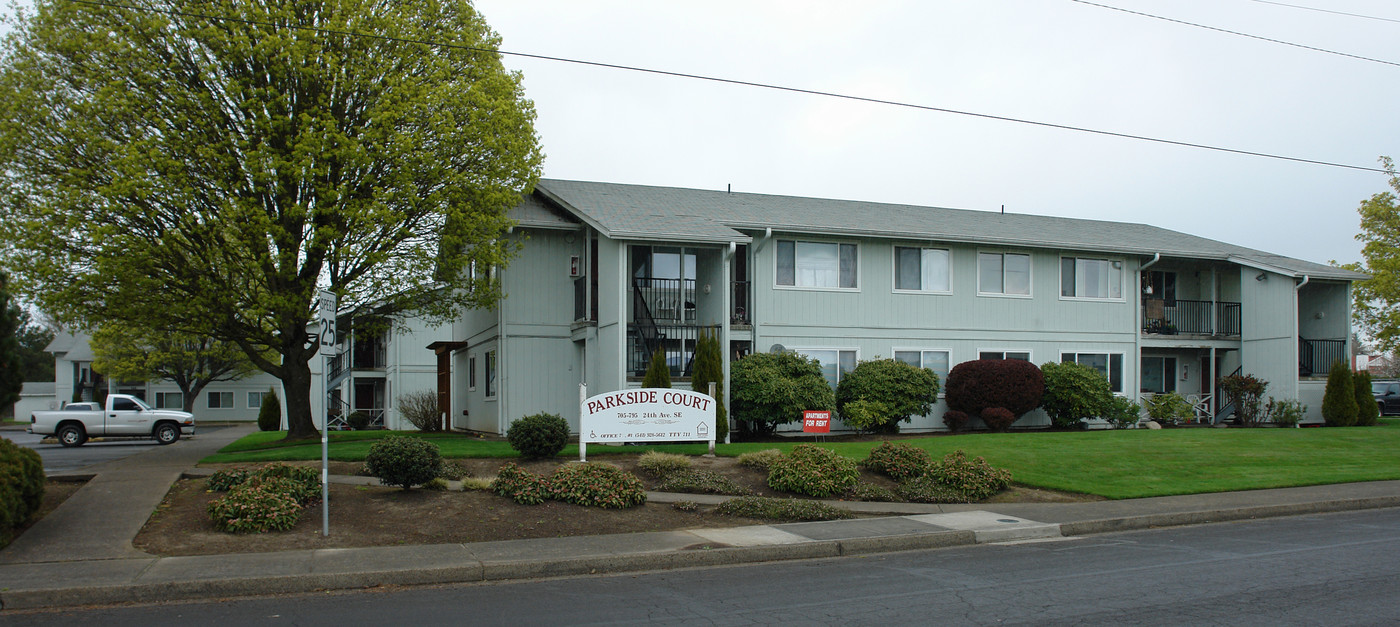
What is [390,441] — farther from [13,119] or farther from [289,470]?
[13,119]

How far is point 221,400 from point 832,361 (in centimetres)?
4527

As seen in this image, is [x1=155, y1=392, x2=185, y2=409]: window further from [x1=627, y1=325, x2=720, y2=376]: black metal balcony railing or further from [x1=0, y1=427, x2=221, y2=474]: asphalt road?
[x1=627, y1=325, x2=720, y2=376]: black metal balcony railing

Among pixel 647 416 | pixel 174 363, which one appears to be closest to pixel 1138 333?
pixel 647 416

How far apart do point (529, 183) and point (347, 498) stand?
36.1ft

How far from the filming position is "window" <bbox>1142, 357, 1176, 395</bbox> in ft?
93.1

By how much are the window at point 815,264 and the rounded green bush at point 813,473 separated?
9.22 m

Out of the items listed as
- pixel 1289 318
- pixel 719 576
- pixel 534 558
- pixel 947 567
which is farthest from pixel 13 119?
pixel 1289 318

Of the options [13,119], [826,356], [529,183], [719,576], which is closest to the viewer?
[719,576]

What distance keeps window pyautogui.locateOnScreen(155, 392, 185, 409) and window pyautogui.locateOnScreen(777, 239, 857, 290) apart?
147ft

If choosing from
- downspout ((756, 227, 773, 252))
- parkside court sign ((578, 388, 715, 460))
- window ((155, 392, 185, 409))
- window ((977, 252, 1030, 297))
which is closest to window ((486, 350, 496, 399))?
downspout ((756, 227, 773, 252))

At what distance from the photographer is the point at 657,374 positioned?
1938cm

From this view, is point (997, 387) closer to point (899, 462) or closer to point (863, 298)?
point (863, 298)

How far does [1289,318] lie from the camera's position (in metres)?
25.9

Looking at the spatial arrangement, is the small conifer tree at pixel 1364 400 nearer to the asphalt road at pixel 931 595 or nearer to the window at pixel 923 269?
the window at pixel 923 269
